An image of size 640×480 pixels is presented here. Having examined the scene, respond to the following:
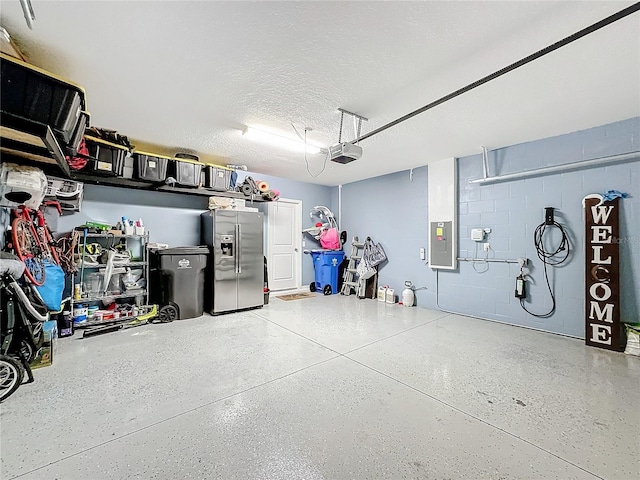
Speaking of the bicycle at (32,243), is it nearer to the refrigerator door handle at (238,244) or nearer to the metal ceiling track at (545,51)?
the refrigerator door handle at (238,244)

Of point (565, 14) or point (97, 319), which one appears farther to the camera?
point (97, 319)

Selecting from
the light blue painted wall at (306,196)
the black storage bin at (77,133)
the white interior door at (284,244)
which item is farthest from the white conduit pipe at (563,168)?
the black storage bin at (77,133)

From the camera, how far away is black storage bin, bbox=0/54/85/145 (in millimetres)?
1693

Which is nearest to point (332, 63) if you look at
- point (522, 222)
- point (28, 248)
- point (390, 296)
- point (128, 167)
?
point (128, 167)

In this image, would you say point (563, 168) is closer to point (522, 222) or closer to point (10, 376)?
point (522, 222)

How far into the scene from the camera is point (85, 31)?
1.84 metres

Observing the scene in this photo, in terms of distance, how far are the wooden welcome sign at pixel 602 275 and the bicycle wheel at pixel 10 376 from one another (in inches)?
226

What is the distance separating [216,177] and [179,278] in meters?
1.79

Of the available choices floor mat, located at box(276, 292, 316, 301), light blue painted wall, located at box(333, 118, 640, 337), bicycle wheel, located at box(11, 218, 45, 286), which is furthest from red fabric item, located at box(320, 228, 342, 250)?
bicycle wheel, located at box(11, 218, 45, 286)

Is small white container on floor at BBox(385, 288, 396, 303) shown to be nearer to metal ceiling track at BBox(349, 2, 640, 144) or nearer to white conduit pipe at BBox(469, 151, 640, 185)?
white conduit pipe at BBox(469, 151, 640, 185)

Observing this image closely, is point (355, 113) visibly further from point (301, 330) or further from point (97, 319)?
point (97, 319)

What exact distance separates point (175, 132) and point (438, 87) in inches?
130

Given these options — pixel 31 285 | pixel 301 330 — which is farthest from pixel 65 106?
pixel 301 330

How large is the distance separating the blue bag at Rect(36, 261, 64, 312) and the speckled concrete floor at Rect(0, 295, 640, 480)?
0.58 metres
